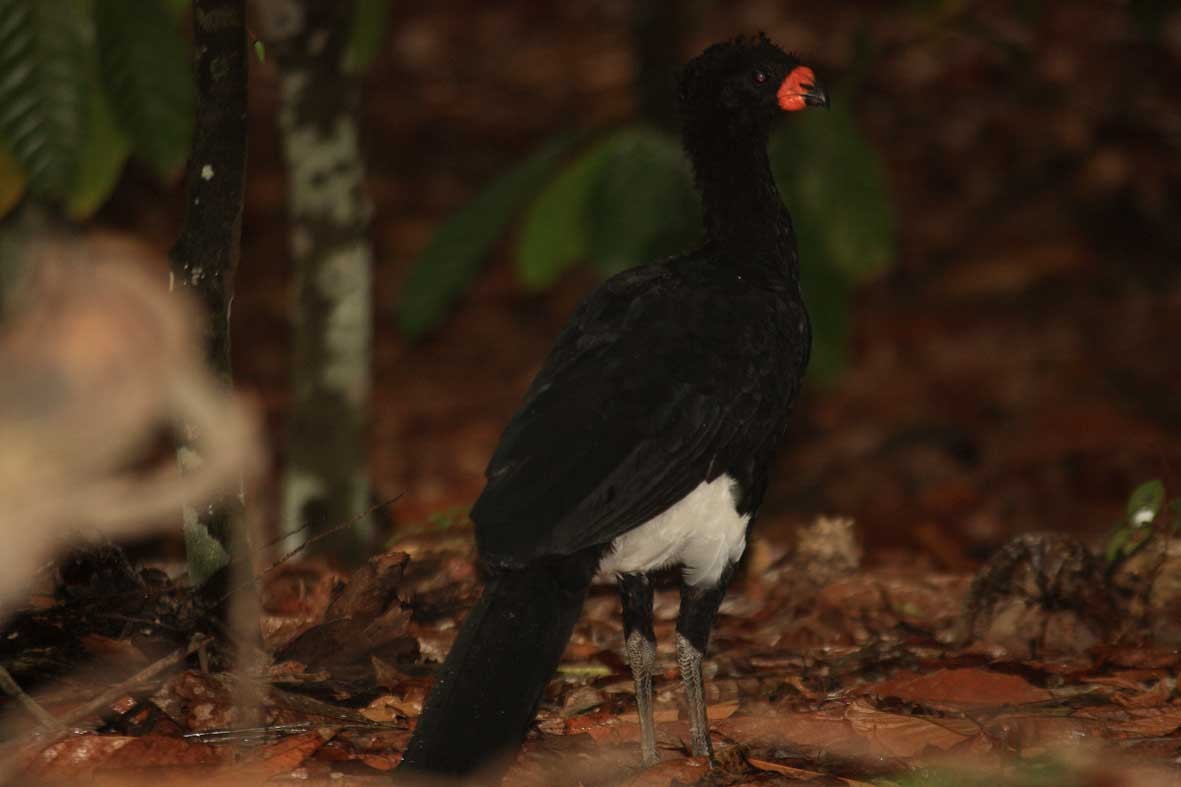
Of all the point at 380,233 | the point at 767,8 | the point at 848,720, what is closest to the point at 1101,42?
the point at 767,8

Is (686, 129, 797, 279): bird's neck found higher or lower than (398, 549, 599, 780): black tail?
higher

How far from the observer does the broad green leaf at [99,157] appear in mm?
4742

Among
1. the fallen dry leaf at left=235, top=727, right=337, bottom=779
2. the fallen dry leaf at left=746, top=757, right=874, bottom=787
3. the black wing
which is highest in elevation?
the black wing

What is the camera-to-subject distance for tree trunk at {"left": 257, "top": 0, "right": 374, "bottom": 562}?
5.43 meters

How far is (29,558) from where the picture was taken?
365 centimetres

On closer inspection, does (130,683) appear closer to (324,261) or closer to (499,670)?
(499,670)

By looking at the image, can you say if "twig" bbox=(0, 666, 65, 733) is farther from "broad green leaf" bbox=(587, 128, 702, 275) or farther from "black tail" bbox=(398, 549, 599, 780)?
"broad green leaf" bbox=(587, 128, 702, 275)

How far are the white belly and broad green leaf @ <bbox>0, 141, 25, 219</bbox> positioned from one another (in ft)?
6.65

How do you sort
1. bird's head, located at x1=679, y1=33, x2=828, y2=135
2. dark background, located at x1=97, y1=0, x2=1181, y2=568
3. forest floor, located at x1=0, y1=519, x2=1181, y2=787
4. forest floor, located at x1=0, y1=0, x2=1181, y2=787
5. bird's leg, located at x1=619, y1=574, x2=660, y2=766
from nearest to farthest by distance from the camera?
forest floor, located at x1=0, y1=519, x2=1181, y2=787 → forest floor, located at x1=0, y1=0, x2=1181, y2=787 → bird's leg, located at x1=619, y1=574, x2=660, y2=766 → bird's head, located at x1=679, y1=33, x2=828, y2=135 → dark background, located at x1=97, y1=0, x2=1181, y2=568

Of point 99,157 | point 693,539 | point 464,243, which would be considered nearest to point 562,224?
point 464,243

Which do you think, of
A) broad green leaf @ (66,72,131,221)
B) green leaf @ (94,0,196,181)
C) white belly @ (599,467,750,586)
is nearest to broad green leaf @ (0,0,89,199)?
green leaf @ (94,0,196,181)

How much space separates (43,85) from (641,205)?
5.85ft

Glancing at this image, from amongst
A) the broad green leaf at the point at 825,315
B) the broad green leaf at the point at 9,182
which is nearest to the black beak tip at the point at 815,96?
the broad green leaf at the point at 825,315

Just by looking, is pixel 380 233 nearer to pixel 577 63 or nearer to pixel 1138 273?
pixel 577 63
